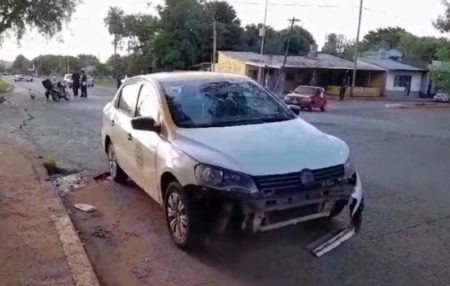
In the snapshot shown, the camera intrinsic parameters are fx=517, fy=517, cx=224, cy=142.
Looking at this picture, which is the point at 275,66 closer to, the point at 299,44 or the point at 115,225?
the point at 299,44

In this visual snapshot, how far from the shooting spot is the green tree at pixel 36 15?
99.2 ft

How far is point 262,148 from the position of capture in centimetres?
457

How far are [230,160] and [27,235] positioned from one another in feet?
7.17

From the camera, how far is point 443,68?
44781 millimetres

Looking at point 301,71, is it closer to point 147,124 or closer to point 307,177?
point 147,124

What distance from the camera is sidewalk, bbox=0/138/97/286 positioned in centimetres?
409

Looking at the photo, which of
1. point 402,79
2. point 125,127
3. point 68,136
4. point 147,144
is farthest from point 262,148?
point 402,79

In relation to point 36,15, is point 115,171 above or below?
below

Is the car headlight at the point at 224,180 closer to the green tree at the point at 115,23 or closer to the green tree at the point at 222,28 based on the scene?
the green tree at the point at 222,28

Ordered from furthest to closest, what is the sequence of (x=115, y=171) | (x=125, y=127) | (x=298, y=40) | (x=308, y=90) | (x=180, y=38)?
1. (x=298, y=40)
2. (x=180, y=38)
3. (x=308, y=90)
4. (x=115, y=171)
5. (x=125, y=127)

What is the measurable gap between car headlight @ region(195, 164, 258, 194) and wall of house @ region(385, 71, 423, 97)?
55465 mm

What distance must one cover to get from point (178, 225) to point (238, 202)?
886 millimetres

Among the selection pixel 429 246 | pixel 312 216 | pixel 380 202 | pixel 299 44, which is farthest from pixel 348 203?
pixel 299 44

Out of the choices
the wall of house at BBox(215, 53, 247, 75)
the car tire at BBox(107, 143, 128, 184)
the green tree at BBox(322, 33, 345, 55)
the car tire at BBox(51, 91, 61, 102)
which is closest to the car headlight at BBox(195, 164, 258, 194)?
the car tire at BBox(107, 143, 128, 184)
